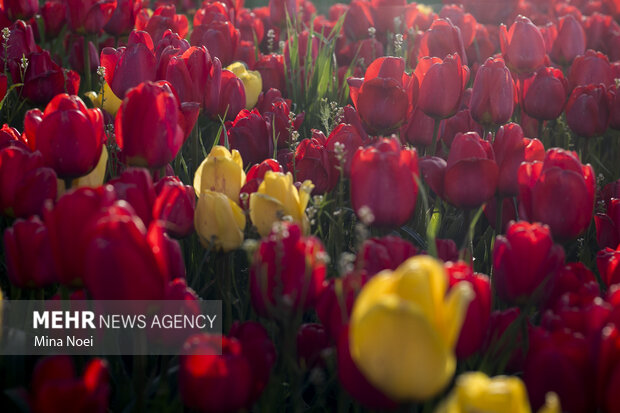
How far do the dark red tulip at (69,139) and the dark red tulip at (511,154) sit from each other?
84 centimetres

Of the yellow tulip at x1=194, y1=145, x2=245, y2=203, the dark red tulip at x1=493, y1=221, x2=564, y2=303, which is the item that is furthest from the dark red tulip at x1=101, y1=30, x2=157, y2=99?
the dark red tulip at x1=493, y1=221, x2=564, y2=303

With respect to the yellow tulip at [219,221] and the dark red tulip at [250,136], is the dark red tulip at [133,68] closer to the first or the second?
the dark red tulip at [250,136]

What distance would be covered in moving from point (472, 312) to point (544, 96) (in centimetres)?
126

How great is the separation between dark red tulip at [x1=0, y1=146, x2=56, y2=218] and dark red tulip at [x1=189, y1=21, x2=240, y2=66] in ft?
3.95

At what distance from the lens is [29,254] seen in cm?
110

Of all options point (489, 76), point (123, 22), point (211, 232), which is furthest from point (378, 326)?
point (123, 22)

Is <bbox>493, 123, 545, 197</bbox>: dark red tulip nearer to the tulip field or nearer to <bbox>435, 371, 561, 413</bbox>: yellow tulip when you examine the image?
the tulip field

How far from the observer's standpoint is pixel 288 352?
1009mm

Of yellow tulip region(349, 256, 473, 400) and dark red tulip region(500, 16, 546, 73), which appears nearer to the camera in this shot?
yellow tulip region(349, 256, 473, 400)

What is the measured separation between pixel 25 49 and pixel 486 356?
186cm

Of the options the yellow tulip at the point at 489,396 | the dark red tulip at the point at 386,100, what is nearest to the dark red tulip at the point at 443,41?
the dark red tulip at the point at 386,100

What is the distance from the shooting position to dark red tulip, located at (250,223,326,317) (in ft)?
3.36

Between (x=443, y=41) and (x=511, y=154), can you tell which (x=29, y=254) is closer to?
(x=511, y=154)

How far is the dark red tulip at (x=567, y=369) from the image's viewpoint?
36.8 inches
